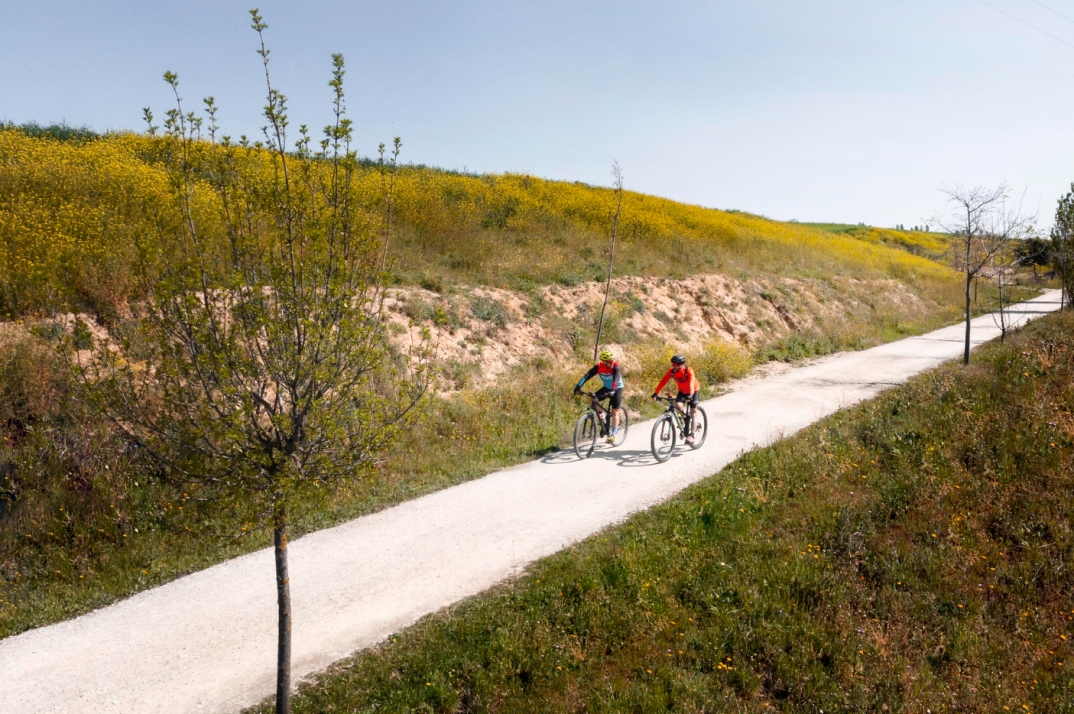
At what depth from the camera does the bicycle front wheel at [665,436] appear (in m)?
11.8

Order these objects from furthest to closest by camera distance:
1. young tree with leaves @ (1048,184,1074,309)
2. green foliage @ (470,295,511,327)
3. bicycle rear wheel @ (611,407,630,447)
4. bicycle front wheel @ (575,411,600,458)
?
young tree with leaves @ (1048,184,1074,309)
green foliage @ (470,295,511,327)
bicycle rear wheel @ (611,407,630,447)
bicycle front wheel @ (575,411,600,458)

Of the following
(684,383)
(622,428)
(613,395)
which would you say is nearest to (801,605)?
(684,383)

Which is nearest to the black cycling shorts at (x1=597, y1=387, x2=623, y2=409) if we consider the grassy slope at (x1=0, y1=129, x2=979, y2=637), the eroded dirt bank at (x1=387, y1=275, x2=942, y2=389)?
the grassy slope at (x1=0, y1=129, x2=979, y2=637)

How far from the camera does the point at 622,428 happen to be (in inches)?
514

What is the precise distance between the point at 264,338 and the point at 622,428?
9.25 m

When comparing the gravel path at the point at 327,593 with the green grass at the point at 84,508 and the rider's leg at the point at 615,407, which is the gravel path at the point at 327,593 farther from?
the rider's leg at the point at 615,407

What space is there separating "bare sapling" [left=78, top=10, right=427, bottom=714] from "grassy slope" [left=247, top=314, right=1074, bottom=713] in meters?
2.02

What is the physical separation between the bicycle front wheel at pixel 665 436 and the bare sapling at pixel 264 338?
7.62 m

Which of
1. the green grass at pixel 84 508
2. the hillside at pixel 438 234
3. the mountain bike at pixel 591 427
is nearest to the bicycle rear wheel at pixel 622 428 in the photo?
the mountain bike at pixel 591 427

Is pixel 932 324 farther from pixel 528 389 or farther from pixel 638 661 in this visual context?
pixel 638 661

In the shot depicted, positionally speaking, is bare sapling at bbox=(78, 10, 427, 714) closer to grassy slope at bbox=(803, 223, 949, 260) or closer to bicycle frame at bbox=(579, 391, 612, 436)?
bicycle frame at bbox=(579, 391, 612, 436)

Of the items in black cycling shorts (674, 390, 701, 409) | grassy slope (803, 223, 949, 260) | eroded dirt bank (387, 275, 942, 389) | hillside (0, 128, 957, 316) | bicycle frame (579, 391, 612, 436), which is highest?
grassy slope (803, 223, 949, 260)

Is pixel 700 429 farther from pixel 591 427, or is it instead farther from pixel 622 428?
pixel 591 427

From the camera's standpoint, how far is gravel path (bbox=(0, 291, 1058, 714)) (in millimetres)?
5691
